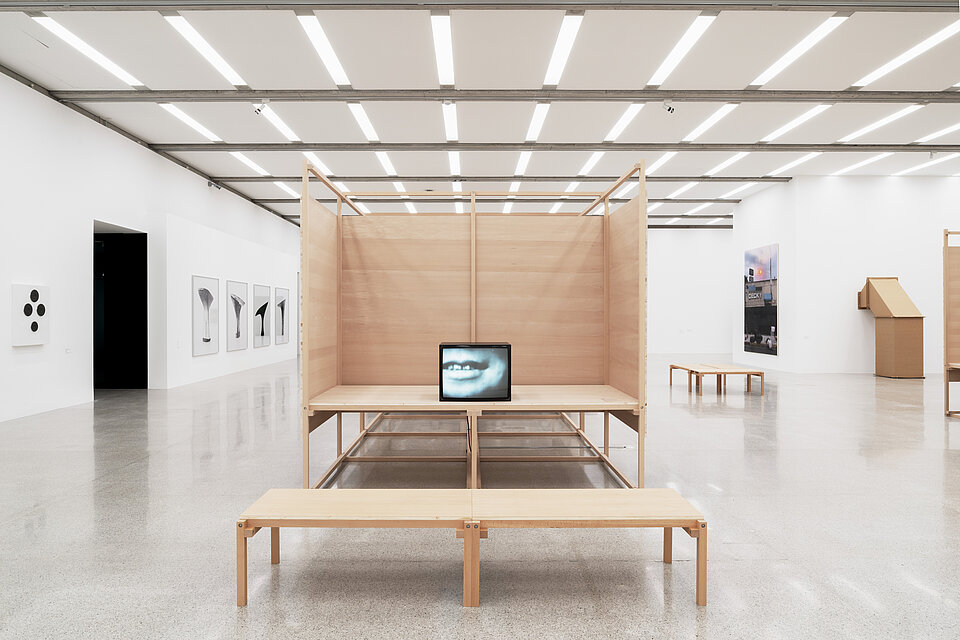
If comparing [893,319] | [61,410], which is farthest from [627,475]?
[893,319]

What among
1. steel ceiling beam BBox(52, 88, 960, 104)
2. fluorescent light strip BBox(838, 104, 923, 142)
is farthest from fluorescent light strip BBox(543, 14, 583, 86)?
fluorescent light strip BBox(838, 104, 923, 142)

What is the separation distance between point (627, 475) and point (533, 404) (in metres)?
1.38

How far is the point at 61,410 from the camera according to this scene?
773 cm

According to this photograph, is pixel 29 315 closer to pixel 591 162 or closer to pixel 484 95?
pixel 484 95

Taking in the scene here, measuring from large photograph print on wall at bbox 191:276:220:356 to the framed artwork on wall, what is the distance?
141 inches

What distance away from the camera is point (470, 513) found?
2.55 m

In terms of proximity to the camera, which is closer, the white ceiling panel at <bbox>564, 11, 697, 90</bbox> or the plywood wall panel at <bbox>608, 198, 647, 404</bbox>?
the plywood wall panel at <bbox>608, 198, 647, 404</bbox>

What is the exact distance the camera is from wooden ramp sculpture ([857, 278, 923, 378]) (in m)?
11.9

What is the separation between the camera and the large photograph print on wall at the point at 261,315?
1451cm

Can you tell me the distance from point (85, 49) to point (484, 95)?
189 inches

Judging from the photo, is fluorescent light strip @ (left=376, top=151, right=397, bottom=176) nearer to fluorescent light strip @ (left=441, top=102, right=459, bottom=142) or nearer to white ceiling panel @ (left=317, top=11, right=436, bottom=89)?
fluorescent light strip @ (left=441, top=102, right=459, bottom=142)

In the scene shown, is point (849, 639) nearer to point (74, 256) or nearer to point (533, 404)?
point (533, 404)

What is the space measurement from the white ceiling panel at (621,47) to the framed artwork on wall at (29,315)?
717cm

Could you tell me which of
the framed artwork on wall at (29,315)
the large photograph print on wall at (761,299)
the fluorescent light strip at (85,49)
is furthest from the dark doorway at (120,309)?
the large photograph print on wall at (761,299)
